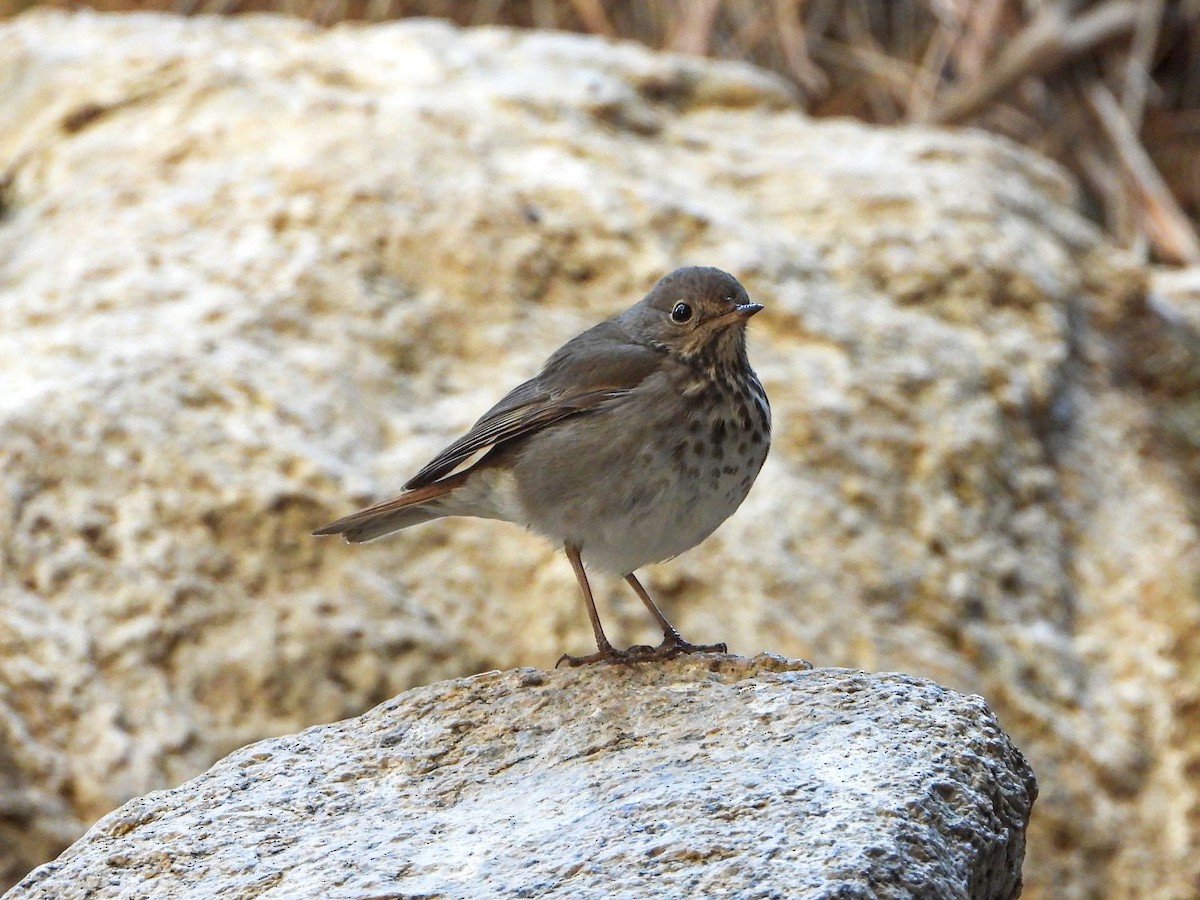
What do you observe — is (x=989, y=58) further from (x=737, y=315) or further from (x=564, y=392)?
(x=564, y=392)

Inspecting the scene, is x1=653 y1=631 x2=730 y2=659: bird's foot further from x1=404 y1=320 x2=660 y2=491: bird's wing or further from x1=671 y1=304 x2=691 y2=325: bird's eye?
x1=671 y1=304 x2=691 y2=325: bird's eye

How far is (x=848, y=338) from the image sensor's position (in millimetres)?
5348

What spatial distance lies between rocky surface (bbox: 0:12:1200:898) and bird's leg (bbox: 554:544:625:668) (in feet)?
2.62

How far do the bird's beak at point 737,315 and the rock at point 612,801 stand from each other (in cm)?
88

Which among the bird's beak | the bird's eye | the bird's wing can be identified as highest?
the bird's beak

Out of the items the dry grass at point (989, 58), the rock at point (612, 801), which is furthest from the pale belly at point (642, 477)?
the dry grass at point (989, 58)

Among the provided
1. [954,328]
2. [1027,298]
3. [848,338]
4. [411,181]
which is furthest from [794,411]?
[411,181]

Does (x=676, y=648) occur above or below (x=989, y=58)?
below

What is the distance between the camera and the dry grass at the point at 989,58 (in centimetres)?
788

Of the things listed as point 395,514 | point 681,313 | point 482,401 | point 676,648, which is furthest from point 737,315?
point 482,401

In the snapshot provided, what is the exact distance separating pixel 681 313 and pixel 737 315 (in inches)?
6.4

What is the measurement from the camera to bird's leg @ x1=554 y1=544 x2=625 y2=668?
11.7 feet

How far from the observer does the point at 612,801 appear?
2693 mm

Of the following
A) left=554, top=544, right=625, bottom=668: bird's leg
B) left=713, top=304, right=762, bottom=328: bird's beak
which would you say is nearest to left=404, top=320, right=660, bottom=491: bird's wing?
left=713, top=304, right=762, bottom=328: bird's beak
